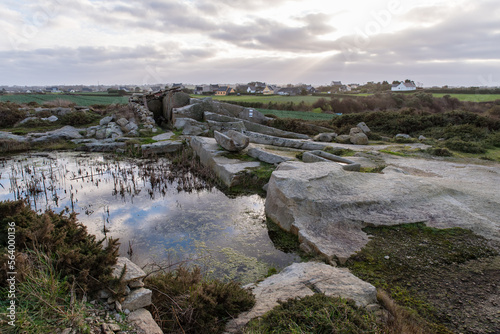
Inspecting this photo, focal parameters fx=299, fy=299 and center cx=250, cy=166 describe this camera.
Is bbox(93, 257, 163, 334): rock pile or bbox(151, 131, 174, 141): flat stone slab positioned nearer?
bbox(93, 257, 163, 334): rock pile

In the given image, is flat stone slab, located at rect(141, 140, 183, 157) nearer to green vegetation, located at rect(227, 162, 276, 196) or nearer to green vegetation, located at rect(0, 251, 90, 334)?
green vegetation, located at rect(227, 162, 276, 196)

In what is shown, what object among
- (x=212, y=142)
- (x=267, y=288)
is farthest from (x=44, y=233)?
(x=212, y=142)

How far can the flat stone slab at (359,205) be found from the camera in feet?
19.5

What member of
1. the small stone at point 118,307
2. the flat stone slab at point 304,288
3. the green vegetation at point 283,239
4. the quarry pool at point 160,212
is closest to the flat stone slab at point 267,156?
the quarry pool at point 160,212

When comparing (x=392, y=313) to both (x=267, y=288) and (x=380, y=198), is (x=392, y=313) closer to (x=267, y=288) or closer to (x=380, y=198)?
(x=267, y=288)

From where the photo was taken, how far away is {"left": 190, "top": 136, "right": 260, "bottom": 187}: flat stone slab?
9977mm

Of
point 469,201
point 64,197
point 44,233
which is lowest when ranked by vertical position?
point 64,197

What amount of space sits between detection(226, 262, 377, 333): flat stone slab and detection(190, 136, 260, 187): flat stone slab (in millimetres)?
5440

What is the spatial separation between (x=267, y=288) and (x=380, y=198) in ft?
12.4

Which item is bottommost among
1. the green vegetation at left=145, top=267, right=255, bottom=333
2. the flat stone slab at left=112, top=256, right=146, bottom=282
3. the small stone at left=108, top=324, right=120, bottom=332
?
the green vegetation at left=145, top=267, right=255, bottom=333

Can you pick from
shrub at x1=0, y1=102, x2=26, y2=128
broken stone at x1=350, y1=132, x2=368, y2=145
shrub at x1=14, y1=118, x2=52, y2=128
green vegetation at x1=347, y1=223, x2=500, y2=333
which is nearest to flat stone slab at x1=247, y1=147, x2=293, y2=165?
green vegetation at x1=347, y1=223, x2=500, y2=333

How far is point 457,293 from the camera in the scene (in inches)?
168

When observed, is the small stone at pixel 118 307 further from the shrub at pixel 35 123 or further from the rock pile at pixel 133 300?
the shrub at pixel 35 123

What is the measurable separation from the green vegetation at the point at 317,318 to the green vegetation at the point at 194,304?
1.22 feet
